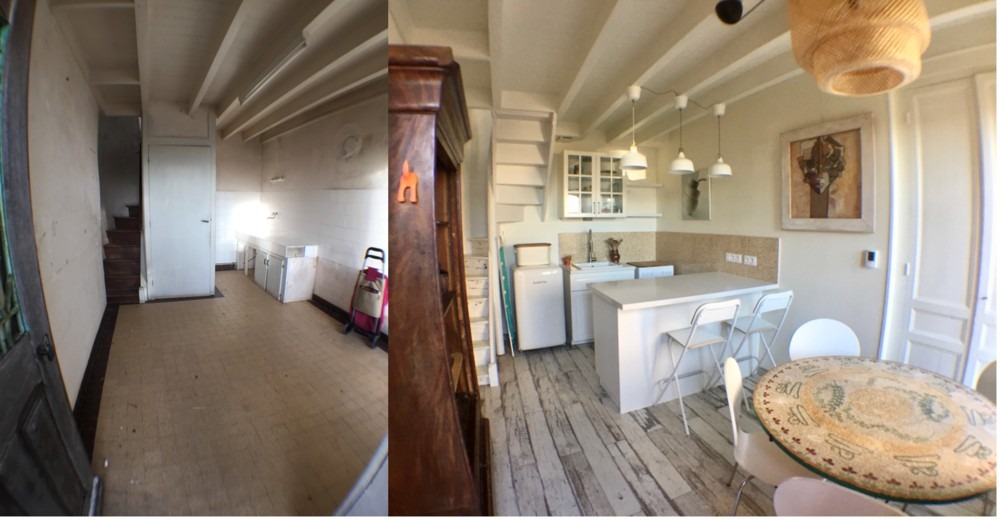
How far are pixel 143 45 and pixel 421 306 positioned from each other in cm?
47

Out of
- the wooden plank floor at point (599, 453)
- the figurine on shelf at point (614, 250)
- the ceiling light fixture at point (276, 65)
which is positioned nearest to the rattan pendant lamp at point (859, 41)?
the wooden plank floor at point (599, 453)

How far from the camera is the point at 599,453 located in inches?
46.3

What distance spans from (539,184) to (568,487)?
960 mm

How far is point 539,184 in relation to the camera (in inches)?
39.2

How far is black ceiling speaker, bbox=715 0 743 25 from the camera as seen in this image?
28.8 inches

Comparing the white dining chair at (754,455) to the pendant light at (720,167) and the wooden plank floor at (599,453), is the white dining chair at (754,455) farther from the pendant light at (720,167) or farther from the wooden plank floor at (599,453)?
the pendant light at (720,167)

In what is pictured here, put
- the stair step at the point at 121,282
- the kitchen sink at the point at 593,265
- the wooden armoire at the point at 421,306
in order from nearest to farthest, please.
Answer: the stair step at the point at 121,282 → the wooden armoire at the point at 421,306 → the kitchen sink at the point at 593,265

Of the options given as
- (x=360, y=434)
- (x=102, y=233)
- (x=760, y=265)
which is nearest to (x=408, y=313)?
(x=360, y=434)

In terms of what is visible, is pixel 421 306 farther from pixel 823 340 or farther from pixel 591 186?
pixel 591 186

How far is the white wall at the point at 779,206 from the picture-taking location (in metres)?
0.80

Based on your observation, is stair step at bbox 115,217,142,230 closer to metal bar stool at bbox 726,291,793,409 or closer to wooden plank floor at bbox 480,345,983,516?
wooden plank floor at bbox 480,345,983,516

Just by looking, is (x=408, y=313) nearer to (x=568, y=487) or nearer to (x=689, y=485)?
(x=568, y=487)

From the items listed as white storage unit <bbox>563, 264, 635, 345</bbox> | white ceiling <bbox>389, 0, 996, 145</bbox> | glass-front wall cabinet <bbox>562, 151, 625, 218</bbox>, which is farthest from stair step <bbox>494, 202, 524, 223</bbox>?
white storage unit <bbox>563, 264, 635, 345</bbox>

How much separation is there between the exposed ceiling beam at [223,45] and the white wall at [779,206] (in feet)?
4.06
